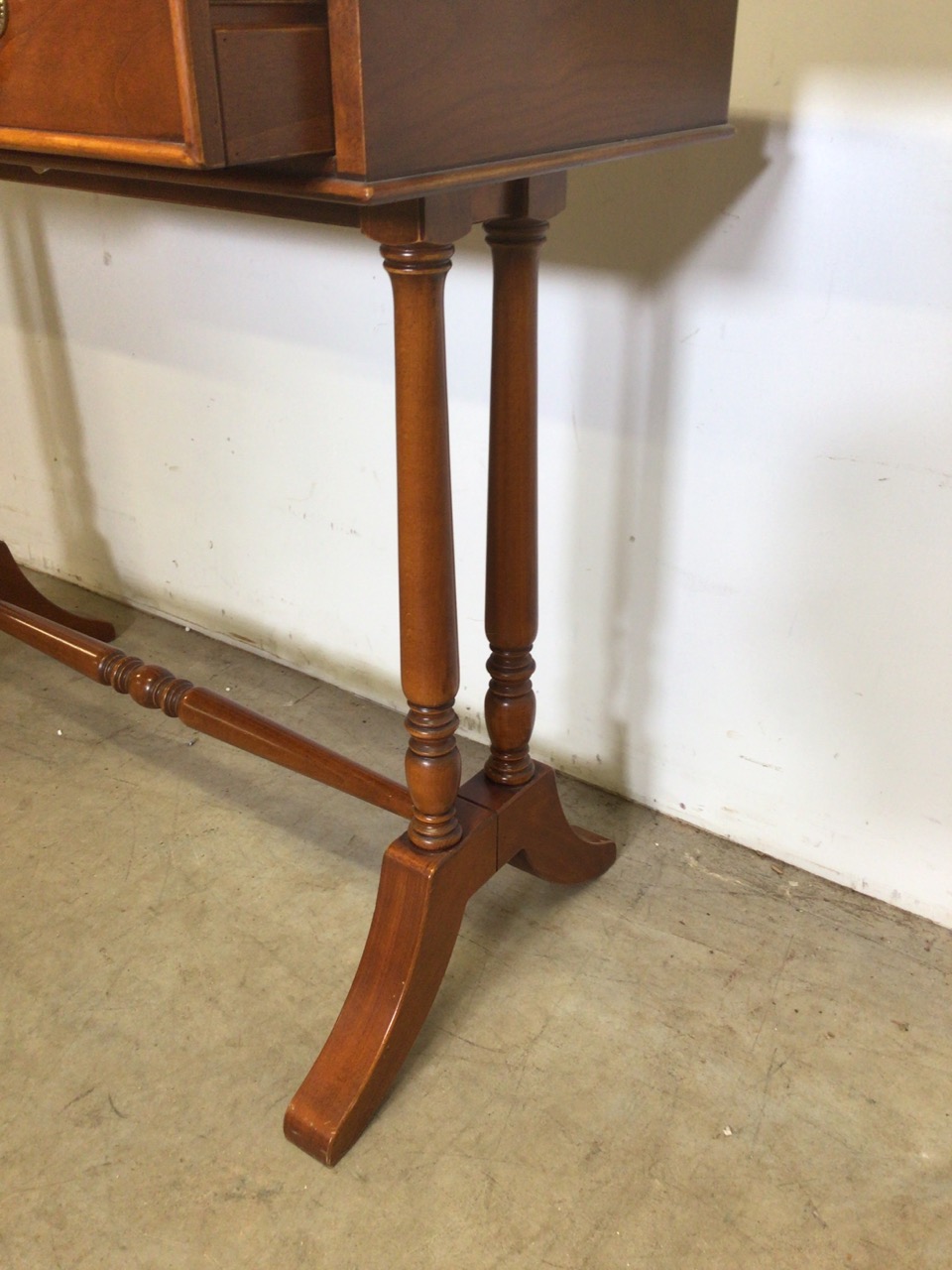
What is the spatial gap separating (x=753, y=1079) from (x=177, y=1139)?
0.66 m

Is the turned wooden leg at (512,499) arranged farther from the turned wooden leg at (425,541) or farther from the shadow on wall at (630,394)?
the shadow on wall at (630,394)

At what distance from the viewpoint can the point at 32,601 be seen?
2229mm

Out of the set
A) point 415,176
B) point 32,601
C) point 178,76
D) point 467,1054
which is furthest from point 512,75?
point 32,601

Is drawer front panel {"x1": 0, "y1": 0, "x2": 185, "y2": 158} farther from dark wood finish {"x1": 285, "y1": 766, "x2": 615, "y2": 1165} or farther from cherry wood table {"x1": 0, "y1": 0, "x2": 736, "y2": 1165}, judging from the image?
dark wood finish {"x1": 285, "y1": 766, "x2": 615, "y2": 1165}

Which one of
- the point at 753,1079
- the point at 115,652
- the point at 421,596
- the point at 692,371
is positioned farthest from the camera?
the point at 115,652

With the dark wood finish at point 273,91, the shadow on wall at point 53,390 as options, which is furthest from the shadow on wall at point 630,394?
the shadow on wall at point 53,390

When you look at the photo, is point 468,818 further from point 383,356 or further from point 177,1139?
point 383,356

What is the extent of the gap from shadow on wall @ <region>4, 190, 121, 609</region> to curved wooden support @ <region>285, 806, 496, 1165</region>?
141cm

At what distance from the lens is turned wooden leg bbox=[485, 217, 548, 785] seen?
126cm

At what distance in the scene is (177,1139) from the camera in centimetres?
127

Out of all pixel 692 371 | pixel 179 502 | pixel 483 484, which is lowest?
pixel 179 502

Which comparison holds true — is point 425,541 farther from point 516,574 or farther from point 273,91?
point 273,91

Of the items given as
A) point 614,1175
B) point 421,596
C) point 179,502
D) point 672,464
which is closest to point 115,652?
point 179,502

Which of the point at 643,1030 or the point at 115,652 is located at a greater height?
the point at 115,652
